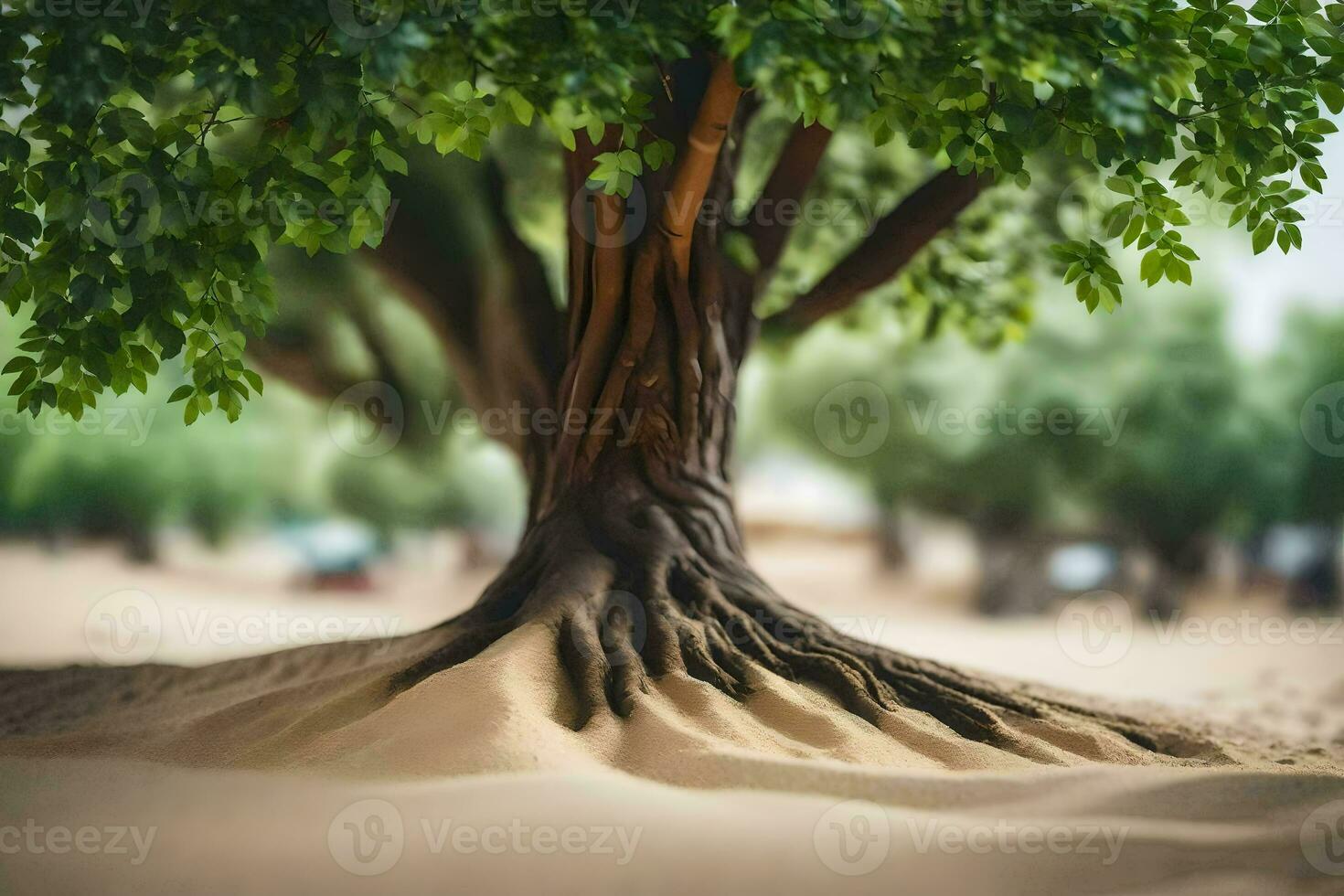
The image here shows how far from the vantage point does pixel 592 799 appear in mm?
2850

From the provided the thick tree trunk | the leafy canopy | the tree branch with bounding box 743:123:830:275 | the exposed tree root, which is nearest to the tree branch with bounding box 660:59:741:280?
the thick tree trunk

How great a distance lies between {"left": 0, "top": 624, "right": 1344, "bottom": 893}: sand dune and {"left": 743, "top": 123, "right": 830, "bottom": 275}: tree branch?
7.50 ft

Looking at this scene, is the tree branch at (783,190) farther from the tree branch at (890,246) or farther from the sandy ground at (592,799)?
the sandy ground at (592,799)

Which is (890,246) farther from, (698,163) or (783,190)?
(698,163)

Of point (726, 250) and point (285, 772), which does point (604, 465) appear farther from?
point (285, 772)

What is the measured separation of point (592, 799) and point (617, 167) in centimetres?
172

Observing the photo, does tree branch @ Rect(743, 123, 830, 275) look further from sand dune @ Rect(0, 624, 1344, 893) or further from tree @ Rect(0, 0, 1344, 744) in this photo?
sand dune @ Rect(0, 624, 1344, 893)

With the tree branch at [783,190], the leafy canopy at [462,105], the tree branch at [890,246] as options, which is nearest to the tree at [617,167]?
the leafy canopy at [462,105]

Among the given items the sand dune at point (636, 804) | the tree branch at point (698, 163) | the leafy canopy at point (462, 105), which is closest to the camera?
the sand dune at point (636, 804)

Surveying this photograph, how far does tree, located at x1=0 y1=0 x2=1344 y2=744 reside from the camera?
2.93 metres

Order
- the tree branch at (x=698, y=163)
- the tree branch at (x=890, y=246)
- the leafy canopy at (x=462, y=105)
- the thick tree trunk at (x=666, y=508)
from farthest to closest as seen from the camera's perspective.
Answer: the tree branch at (x=890, y=246), the thick tree trunk at (x=666, y=508), the tree branch at (x=698, y=163), the leafy canopy at (x=462, y=105)

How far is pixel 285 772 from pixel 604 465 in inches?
73.5

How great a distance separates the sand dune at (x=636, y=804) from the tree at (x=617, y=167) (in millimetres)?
295

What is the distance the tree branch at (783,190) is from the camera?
17.0 ft
